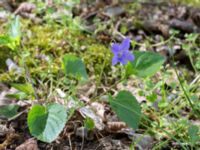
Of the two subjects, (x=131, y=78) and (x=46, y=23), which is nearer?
(x=131, y=78)

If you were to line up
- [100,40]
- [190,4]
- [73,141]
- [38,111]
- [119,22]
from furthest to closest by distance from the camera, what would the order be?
[190,4] < [119,22] < [100,40] < [73,141] < [38,111]

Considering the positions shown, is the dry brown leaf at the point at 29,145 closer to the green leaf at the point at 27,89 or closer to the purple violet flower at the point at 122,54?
the green leaf at the point at 27,89

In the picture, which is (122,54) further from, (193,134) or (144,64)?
(193,134)

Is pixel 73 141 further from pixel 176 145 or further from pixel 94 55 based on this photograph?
pixel 94 55

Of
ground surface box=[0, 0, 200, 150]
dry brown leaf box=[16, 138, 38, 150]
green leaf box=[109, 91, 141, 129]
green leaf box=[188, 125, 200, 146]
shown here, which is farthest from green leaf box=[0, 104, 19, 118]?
green leaf box=[188, 125, 200, 146]

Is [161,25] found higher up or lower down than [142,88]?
higher up

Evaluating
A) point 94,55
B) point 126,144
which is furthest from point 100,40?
point 126,144

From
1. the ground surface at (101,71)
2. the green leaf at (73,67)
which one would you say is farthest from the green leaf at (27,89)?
the green leaf at (73,67)

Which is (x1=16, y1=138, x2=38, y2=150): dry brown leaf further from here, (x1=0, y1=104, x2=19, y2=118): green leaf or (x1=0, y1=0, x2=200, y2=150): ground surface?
(x1=0, y1=104, x2=19, y2=118): green leaf
